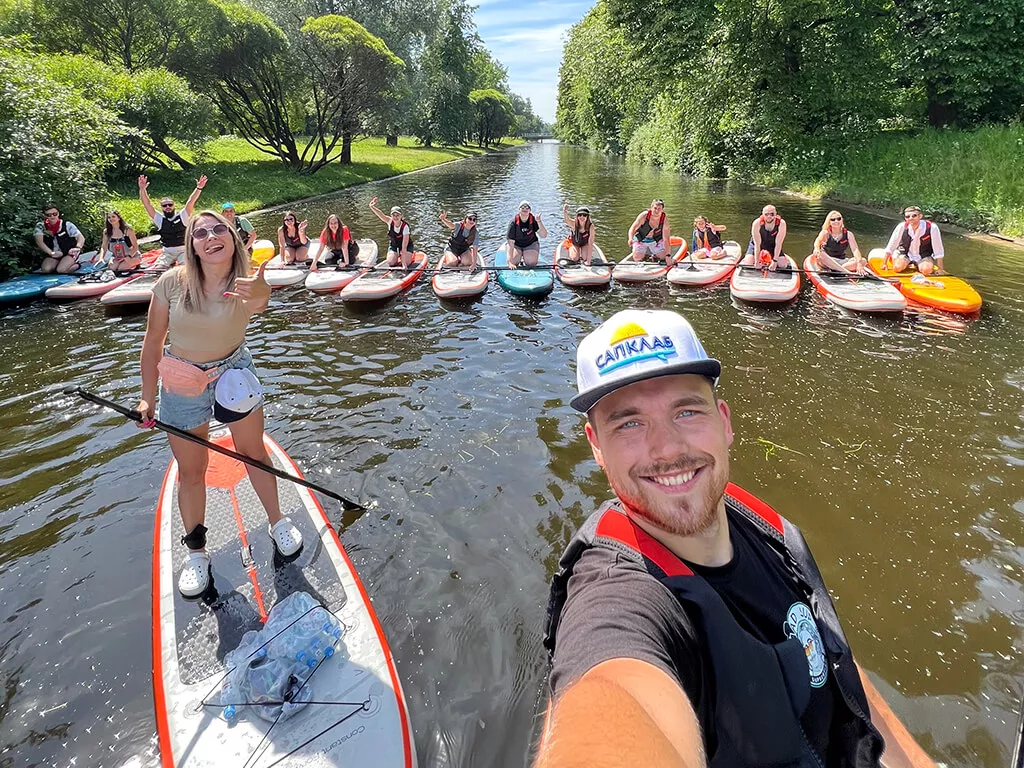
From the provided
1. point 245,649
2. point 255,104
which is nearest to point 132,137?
point 255,104

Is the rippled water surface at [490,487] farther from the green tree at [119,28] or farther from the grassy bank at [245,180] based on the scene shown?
the green tree at [119,28]

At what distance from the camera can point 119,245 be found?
39.4ft

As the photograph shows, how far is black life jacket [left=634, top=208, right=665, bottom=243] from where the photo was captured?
12828 millimetres

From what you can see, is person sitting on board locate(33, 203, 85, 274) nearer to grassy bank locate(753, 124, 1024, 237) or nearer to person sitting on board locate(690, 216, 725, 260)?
person sitting on board locate(690, 216, 725, 260)

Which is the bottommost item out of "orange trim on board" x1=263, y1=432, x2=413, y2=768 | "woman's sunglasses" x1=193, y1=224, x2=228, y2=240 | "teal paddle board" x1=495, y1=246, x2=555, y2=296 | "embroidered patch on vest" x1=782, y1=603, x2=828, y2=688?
"orange trim on board" x1=263, y1=432, x2=413, y2=768

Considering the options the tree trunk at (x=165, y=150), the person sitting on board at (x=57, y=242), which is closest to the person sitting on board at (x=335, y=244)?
→ the person sitting on board at (x=57, y=242)

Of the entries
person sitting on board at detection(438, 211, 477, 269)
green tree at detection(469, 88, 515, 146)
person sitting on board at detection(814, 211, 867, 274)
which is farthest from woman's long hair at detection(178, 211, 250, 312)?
green tree at detection(469, 88, 515, 146)

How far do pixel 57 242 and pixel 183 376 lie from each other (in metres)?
12.5

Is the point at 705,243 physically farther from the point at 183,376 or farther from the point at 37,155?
the point at 37,155

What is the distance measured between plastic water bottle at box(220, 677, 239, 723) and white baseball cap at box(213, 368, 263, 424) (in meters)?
1.68

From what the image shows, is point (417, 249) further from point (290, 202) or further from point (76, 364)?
point (290, 202)

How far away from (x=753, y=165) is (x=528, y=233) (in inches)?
845

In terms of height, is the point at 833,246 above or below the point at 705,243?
above

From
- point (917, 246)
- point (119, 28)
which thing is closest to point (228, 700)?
point (917, 246)
